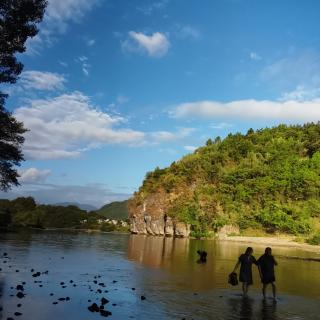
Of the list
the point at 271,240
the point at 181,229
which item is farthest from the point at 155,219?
the point at 271,240

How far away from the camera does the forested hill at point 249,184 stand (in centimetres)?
11088

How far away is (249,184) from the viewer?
4806 inches

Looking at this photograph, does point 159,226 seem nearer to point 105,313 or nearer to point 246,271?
point 246,271

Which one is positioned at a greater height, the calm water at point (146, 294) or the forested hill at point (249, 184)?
the forested hill at point (249, 184)

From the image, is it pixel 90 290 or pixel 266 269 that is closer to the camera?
pixel 90 290

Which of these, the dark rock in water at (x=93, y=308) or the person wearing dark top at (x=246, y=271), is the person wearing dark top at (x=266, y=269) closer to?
the person wearing dark top at (x=246, y=271)

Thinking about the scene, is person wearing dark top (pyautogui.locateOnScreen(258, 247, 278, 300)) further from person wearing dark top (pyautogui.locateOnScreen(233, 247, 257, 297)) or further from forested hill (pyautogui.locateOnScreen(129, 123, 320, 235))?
forested hill (pyautogui.locateOnScreen(129, 123, 320, 235))

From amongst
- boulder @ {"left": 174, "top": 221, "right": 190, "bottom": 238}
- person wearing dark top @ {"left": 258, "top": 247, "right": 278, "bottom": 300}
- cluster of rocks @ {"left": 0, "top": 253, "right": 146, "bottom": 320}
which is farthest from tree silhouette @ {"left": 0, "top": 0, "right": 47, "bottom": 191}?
boulder @ {"left": 174, "top": 221, "right": 190, "bottom": 238}

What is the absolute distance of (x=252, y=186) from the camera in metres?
122

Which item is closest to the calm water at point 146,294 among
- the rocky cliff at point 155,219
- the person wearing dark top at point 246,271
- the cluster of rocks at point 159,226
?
the person wearing dark top at point 246,271

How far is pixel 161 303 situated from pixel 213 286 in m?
6.64

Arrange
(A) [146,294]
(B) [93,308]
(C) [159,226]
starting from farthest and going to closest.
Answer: (C) [159,226] < (A) [146,294] < (B) [93,308]

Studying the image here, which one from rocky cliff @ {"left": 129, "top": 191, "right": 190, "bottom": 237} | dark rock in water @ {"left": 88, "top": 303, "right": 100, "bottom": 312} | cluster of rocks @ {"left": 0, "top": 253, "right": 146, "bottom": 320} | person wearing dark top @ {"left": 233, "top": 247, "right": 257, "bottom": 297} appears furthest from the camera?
rocky cliff @ {"left": 129, "top": 191, "right": 190, "bottom": 237}

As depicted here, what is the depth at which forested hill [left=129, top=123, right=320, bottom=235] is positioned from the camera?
364 ft
